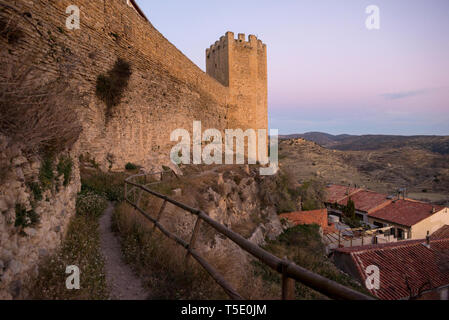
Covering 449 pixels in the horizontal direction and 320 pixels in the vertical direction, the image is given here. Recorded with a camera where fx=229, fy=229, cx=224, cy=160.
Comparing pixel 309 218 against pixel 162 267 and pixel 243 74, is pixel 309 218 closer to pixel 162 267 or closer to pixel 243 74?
pixel 243 74

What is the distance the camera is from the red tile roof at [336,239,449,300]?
12109 mm

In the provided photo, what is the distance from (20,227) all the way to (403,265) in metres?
17.8

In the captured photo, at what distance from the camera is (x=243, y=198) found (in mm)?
12219

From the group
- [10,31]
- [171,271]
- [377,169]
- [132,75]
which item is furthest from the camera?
[377,169]

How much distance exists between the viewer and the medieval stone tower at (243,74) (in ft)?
69.2

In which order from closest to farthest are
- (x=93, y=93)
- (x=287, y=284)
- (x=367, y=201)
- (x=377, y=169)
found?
(x=287, y=284) → (x=93, y=93) → (x=367, y=201) → (x=377, y=169)

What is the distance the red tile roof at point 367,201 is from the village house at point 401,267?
11.5 metres

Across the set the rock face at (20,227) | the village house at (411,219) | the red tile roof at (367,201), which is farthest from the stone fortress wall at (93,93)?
the red tile roof at (367,201)

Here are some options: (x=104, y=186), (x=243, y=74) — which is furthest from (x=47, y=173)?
(x=243, y=74)

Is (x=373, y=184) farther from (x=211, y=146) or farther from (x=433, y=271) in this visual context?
(x=211, y=146)

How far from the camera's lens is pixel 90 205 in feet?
16.1

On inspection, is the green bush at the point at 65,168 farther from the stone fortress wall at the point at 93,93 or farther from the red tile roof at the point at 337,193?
the red tile roof at the point at 337,193
